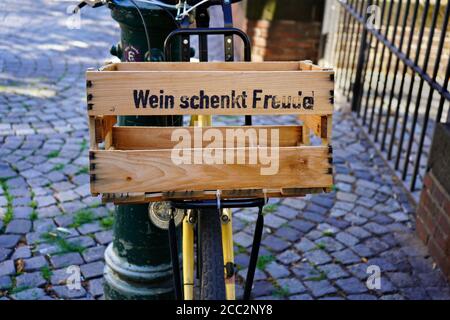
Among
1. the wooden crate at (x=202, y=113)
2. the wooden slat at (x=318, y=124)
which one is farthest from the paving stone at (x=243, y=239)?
the wooden crate at (x=202, y=113)

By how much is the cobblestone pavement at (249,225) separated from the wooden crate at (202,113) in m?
1.56

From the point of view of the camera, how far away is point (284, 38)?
7.43 meters

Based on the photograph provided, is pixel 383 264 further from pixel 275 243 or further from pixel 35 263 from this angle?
pixel 35 263

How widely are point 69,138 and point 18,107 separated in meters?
0.97

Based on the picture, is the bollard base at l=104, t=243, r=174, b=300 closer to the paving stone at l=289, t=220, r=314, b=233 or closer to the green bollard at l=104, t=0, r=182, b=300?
the green bollard at l=104, t=0, r=182, b=300

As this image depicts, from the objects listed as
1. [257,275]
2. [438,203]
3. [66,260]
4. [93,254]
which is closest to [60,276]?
[66,260]

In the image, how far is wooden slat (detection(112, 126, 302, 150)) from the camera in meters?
1.90

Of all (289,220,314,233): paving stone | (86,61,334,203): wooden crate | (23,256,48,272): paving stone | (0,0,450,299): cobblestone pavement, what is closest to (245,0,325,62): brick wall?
(0,0,450,299): cobblestone pavement

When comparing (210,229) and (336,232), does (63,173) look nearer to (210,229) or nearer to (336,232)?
(336,232)

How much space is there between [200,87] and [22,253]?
7.49 ft

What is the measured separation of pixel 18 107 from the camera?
5637mm

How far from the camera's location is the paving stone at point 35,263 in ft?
10.8

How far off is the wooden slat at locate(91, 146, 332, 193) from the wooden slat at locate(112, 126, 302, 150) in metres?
0.19
